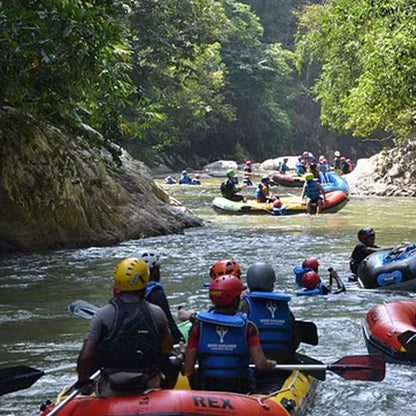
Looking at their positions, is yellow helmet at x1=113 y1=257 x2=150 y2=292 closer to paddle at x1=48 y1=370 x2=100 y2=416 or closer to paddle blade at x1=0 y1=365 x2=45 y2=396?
paddle at x1=48 y1=370 x2=100 y2=416

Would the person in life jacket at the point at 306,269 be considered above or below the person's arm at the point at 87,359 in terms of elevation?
below

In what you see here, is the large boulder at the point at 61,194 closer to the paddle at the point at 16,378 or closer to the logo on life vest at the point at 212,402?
the paddle at the point at 16,378

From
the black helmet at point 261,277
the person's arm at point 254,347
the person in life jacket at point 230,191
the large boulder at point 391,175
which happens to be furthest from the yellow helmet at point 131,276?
the large boulder at point 391,175

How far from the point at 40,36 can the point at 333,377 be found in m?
5.07

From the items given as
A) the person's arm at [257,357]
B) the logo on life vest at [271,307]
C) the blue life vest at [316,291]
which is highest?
the logo on life vest at [271,307]

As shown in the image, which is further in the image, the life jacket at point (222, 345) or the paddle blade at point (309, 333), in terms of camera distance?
the paddle blade at point (309, 333)

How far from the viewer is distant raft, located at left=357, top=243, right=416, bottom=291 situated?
10156mm

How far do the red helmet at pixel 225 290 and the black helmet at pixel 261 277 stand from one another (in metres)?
0.90

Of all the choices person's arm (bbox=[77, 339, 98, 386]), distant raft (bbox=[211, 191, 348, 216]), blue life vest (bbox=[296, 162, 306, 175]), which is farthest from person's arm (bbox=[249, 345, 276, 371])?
blue life vest (bbox=[296, 162, 306, 175])

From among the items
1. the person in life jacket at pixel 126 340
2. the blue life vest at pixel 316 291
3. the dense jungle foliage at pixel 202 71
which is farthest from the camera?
the blue life vest at pixel 316 291

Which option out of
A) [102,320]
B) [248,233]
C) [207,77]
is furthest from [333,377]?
[207,77]

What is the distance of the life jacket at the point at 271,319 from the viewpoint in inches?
227

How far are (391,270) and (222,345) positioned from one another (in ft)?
19.0

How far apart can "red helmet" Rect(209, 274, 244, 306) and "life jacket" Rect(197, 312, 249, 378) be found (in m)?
0.10
